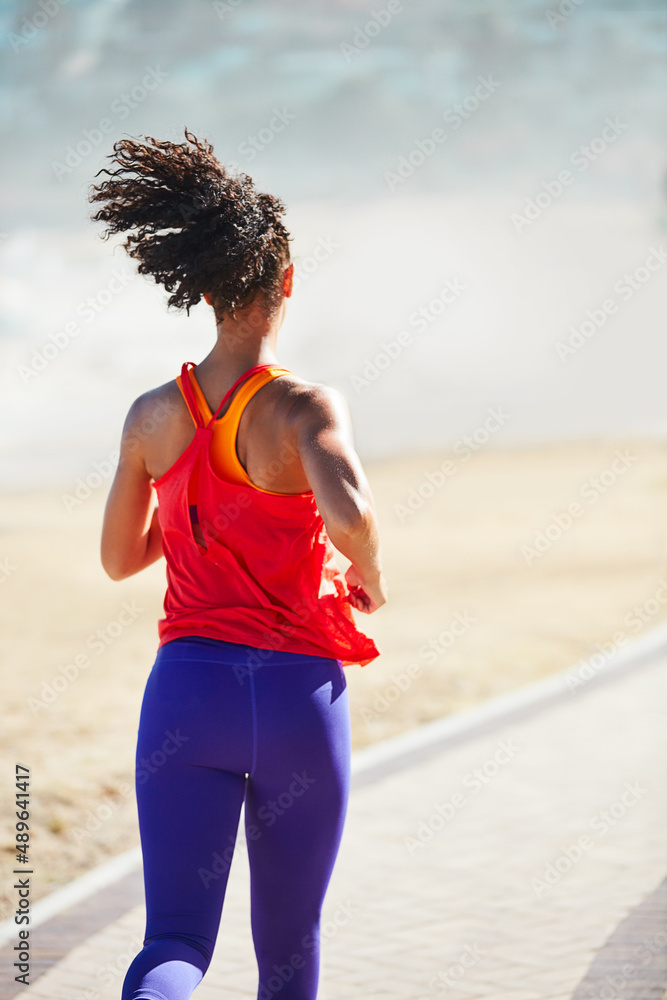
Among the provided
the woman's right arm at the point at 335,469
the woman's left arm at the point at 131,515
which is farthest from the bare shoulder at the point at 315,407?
the woman's left arm at the point at 131,515

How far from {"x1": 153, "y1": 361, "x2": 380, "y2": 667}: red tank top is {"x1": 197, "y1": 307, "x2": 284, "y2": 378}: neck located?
44 millimetres

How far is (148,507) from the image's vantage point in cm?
238

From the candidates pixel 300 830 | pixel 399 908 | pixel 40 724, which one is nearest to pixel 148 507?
pixel 300 830

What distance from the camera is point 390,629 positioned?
1241 centimetres

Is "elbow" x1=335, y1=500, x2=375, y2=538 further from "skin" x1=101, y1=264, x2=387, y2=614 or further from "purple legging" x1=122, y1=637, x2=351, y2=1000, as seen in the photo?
"purple legging" x1=122, y1=637, x2=351, y2=1000

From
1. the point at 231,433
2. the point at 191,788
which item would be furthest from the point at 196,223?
the point at 191,788

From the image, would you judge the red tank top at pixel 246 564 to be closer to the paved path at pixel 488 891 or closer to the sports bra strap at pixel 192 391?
the sports bra strap at pixel 192 391

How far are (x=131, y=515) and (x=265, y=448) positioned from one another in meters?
0.43

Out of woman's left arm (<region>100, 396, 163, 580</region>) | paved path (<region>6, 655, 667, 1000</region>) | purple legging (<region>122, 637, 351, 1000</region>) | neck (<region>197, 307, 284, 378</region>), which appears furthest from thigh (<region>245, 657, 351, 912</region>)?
neck (<region>197, 307, 284, 378</region>)

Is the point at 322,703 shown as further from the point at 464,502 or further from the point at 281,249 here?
the point at 464,502

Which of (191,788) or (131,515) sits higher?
(131,515)

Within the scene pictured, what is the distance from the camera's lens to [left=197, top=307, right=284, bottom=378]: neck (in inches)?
88.1

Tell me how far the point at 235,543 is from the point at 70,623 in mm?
12302

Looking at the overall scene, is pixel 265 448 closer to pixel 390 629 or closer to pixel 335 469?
pixel 335 469
